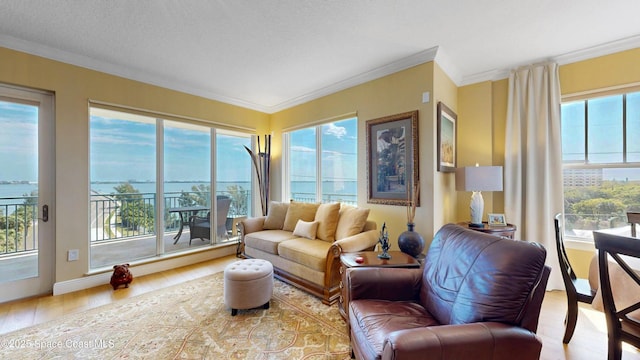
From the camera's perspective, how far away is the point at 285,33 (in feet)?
8.12

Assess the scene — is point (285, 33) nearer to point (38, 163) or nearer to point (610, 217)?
point (38, 163)

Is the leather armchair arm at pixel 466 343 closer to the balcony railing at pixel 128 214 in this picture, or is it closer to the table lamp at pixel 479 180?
the table lamp at pixel 479 180

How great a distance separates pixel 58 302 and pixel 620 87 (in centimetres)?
636

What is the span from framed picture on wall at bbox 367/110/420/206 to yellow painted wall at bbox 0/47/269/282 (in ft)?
11.0

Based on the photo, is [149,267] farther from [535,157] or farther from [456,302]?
[535,157]

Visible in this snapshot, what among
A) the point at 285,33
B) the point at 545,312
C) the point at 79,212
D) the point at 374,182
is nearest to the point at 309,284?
the point at 374,182

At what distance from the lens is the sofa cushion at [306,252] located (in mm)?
2648

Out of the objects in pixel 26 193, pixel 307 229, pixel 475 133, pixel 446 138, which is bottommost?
pixel 307 229

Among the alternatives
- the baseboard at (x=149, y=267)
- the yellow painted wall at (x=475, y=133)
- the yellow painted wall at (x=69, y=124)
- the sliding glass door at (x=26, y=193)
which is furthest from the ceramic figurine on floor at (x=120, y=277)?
the yellow painted wall at (x=475, y=133)

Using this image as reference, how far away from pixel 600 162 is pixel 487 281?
2858 millimetres

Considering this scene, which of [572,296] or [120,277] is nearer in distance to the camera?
[572,296]

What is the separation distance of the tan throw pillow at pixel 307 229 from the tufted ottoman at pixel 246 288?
915mm

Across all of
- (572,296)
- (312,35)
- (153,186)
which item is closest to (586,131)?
(572,296)

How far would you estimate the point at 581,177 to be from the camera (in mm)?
2930
